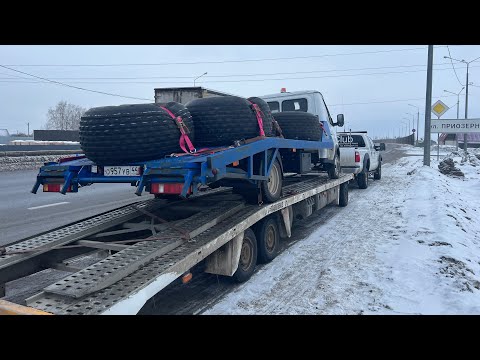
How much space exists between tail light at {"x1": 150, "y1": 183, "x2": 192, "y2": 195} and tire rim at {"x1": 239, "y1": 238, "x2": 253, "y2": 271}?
1.37m

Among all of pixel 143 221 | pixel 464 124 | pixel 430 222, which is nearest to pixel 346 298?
pixel 143 221

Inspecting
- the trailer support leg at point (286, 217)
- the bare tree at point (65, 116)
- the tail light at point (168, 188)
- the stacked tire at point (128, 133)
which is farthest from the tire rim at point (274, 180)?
the bare tree at point (65, 116)

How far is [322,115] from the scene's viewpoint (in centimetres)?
983

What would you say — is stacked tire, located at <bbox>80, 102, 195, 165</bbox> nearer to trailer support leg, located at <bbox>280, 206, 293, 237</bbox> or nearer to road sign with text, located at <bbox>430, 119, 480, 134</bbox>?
trailer support leg, located at <bbox>280, 206, 293, 237</bbox>

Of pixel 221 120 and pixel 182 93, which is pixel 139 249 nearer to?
pixel 221 120

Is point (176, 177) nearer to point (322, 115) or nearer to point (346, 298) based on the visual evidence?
point (346, 298)

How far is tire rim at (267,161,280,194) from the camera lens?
20.5 feet

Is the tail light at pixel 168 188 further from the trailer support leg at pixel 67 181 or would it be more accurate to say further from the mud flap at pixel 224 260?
the trailer support leg at pixel 67 181

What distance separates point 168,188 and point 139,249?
71cm

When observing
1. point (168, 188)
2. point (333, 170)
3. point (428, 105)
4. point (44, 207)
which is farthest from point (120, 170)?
point (428, 105)

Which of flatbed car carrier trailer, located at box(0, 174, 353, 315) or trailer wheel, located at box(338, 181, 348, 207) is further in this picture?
trailer wheel, located at box(338, 181, 348, 207)

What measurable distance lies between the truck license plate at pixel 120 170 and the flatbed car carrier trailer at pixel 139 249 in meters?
0.67

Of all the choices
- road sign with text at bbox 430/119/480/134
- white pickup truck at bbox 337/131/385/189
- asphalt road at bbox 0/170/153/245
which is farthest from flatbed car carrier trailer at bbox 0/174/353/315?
road sign with text at bbox 430/119/480/134

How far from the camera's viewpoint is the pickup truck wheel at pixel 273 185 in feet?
19.4
